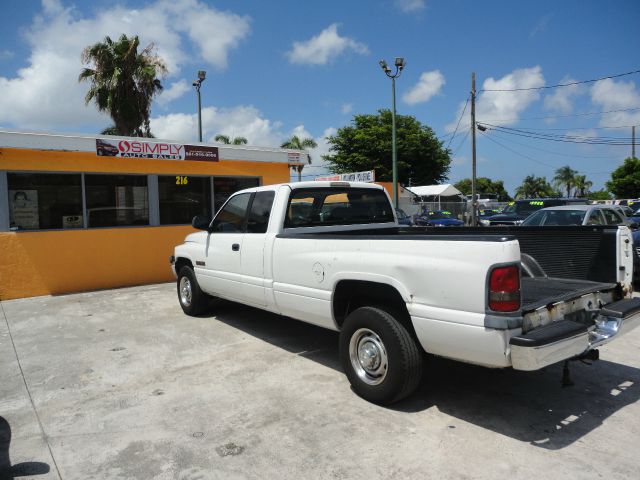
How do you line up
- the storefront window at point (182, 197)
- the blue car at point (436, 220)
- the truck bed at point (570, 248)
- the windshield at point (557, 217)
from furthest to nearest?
the blue car at point (436, 220) → the storefront window at point (182, 197) → the windshield at point (557, 217) → the truck bed at point (570, 248)

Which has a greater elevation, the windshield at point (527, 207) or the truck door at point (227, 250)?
the windshield at point (527, 207)

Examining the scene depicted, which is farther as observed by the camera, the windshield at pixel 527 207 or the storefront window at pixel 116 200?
the windshield at pixel 527 207

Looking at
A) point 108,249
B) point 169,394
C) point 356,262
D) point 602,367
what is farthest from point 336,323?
point 108,249

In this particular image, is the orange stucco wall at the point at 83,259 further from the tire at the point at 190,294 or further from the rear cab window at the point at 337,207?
the rear cab window at the point at 337,207

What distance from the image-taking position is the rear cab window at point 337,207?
17.1 ft

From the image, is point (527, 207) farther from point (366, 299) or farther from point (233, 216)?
point (366, 299)

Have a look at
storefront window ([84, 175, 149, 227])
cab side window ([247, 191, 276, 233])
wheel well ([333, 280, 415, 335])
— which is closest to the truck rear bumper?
wheel well ([333, 280, 415, 335])

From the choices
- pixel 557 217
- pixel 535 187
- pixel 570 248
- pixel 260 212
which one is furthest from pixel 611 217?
pixel 535 187

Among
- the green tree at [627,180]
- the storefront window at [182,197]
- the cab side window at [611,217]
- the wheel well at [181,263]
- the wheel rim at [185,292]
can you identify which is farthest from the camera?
the green tree at [627,180]

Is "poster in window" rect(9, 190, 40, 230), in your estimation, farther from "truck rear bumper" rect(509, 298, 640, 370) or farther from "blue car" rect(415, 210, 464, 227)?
"blue car" rect(415, 210, 464, 227)

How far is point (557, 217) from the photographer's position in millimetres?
10812

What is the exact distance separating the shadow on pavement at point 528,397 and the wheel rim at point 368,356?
0.98 feet

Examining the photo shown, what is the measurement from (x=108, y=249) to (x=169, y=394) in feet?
20.9

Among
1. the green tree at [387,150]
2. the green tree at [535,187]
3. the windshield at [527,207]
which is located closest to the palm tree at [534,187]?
the green tree at [535,187]
